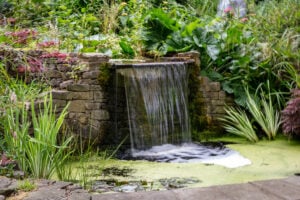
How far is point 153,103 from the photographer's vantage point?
597cm

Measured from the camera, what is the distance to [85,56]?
18.7ft

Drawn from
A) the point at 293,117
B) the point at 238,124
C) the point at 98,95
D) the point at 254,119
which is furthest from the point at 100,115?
the point at 293,117

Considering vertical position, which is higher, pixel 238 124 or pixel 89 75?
pixel 89 75

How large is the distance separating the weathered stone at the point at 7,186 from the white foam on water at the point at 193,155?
248cm

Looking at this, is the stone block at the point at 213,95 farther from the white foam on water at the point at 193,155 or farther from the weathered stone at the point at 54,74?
the weathered stone at the point at 54,74

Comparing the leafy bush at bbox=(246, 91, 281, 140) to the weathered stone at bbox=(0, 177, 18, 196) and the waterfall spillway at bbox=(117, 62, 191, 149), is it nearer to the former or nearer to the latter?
the waterfall spillway at bbox=(117, 62, 191, 149)

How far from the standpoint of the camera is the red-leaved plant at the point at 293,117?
5.65m

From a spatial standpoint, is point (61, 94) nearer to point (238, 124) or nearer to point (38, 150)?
point (38, 150)

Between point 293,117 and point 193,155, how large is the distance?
1.45 meters

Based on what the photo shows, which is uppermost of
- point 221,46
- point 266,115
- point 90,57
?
point 221,46

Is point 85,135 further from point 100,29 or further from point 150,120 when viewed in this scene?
point 100,29

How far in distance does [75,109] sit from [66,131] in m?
0.35

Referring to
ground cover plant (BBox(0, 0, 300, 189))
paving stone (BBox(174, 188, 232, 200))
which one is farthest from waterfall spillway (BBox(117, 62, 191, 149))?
paving stone (BBox(174, 188, 232, 200))

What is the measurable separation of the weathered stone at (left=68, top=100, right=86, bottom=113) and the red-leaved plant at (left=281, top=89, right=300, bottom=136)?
2.66 meters
